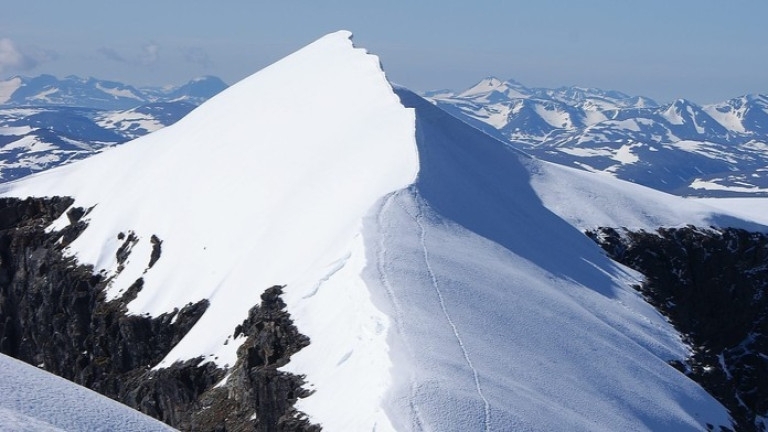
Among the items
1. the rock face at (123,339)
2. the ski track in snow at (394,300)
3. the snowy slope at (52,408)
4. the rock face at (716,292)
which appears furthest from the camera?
the rock face at (716,292)

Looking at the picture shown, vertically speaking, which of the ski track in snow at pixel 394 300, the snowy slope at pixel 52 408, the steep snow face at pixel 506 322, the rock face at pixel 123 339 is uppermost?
the snowy slope at pixel 52 408

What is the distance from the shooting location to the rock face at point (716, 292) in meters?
57.6

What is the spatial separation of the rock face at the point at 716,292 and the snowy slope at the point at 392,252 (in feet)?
8.84

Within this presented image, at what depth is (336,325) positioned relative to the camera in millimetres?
38406

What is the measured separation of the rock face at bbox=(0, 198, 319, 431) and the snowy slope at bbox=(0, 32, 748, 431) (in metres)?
1.22

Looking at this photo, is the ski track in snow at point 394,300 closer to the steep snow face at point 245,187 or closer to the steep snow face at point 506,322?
the steep snow face at point 506,322

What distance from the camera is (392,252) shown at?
44.7 m

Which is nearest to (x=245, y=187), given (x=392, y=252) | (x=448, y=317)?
(x=392, y=252)

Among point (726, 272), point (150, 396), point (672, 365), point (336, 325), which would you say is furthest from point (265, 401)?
point (726, 272)

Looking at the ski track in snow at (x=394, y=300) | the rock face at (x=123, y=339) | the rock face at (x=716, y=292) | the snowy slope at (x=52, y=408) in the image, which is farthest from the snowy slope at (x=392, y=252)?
the snowy slope at (x=52, y=408)

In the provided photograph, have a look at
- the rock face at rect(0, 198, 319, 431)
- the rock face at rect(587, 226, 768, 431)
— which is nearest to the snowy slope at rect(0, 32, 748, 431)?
the rock face at rect(0, 198, 319, 431)

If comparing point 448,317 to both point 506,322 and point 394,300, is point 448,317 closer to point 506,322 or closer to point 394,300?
point 394,300

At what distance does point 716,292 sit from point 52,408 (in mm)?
58047

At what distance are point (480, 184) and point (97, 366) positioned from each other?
33.6m
